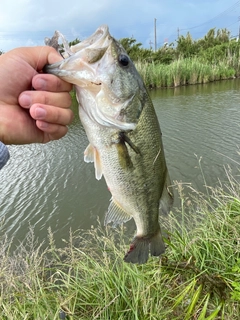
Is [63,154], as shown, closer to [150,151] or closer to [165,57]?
[150,151]

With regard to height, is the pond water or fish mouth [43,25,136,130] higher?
fish mouth [43,25,136,130]

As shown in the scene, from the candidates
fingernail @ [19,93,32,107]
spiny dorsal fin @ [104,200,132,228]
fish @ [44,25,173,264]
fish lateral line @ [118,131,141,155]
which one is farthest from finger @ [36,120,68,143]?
spiny dorsal fin @ [104,200,132,228]

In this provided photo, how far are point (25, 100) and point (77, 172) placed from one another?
6.22 metres

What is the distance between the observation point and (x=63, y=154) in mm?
9164

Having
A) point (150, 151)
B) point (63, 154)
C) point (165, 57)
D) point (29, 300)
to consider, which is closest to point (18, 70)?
point (150, 151)

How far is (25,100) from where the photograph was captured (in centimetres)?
164

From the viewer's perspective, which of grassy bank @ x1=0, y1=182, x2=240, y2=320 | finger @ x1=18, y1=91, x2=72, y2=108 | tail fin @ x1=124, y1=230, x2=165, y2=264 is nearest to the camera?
finger @ x1=18, y1=91, x2=72, y2=108

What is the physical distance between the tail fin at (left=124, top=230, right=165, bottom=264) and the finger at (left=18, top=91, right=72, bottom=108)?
1.00 m

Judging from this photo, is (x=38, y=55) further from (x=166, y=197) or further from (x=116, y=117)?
(x=166, y=197)

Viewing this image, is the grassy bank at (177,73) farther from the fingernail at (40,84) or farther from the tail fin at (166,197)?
the fingernail at (40,84)

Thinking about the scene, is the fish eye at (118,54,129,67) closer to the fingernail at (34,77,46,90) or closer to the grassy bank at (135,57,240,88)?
the fingernail at (34,77,46,90)

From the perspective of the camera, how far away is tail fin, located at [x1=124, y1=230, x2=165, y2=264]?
1.78m

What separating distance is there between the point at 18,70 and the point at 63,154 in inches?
298

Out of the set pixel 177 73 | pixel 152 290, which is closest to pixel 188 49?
pixel 177 73
